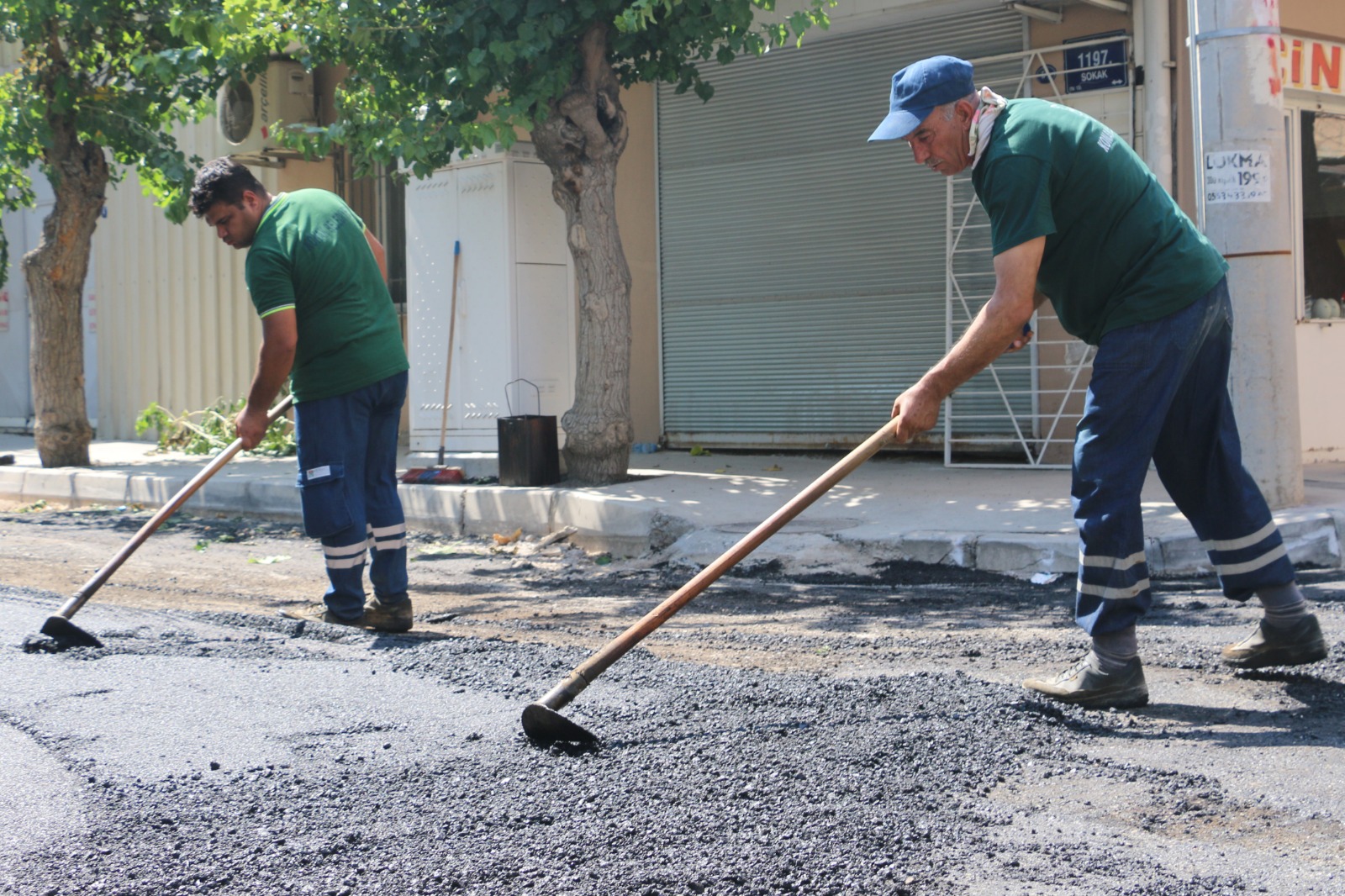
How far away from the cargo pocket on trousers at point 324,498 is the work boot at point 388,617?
42 cm

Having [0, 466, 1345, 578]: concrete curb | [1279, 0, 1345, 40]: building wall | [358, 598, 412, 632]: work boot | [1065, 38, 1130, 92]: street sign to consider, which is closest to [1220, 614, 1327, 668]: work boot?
[0, 466, 1345, 578]: concrete curb

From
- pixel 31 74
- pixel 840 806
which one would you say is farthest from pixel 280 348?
pixel 31 74

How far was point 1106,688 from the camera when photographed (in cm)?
376

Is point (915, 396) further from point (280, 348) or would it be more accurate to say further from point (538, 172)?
point (538, 172)

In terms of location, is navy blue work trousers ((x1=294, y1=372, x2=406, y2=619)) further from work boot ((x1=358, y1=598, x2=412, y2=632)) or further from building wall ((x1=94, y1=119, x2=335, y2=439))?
building wall ((x1=94, y1=119, x2=335, y2=439))

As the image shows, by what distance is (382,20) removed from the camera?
8336mm

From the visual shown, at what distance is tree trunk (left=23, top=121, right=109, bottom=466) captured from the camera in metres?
11.5

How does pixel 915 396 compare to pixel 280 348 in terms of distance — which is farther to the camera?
pixel 280 348

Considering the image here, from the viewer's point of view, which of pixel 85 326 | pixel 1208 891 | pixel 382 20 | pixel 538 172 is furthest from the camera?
pixel 85 326

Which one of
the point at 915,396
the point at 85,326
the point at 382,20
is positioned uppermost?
the point at 382,20

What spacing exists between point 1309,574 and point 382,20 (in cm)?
624

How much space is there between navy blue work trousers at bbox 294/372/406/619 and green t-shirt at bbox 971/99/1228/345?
269 cm

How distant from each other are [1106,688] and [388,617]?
2.91 metres

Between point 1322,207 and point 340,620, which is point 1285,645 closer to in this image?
point 340,620
